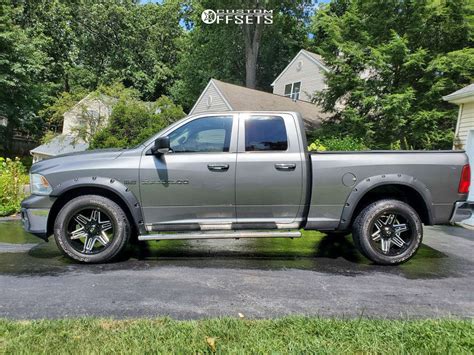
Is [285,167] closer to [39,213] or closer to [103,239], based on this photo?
[103,239]

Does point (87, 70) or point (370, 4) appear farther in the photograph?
point (87, 70)

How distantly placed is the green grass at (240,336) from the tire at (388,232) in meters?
1.77

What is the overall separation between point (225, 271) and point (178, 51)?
4045cm

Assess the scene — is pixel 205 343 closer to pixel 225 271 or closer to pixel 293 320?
pixel 293 320

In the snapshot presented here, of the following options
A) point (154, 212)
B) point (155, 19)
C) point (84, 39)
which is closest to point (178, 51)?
point (155, 19)

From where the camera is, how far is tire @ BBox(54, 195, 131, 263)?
470 cm

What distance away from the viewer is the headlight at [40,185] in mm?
4707

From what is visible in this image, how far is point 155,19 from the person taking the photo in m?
40.8

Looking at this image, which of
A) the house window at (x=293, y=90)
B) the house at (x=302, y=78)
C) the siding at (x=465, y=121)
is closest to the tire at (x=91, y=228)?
the siding at (x=465, y=121)

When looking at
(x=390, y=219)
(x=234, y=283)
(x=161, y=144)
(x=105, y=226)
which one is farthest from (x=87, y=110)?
(x=390, y=219)

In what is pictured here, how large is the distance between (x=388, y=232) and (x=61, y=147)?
20.3 m

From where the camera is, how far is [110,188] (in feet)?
15.5

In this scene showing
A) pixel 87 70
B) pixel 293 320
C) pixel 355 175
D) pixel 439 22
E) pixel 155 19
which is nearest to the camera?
pixel 293 320

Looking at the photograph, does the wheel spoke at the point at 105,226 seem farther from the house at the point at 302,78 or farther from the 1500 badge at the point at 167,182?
the house at the point at 302,78
